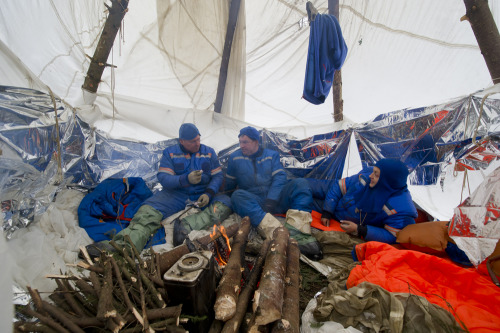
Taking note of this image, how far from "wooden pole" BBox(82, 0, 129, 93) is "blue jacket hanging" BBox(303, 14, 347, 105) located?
2697 millimetres

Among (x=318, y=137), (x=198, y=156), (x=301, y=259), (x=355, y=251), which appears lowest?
(x=301, y=259)

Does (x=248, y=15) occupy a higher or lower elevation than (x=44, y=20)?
higher

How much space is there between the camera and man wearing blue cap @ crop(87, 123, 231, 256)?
2.72 meters

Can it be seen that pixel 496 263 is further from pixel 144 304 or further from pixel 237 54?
pixel 237 54

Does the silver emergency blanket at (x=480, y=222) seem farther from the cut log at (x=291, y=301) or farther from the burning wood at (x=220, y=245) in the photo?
the burning wood at (x=220, y=245)

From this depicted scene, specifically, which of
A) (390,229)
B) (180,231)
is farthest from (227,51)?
(390,229)

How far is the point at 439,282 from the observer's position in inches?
65.1

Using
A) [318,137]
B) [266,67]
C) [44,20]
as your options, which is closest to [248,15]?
[266,67]

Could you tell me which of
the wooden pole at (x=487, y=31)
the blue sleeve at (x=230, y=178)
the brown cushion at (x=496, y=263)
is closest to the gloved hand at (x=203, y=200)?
the blue sleeve at (x=230, y=178)

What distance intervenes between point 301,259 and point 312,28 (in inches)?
128

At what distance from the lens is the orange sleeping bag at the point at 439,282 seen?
1368mm

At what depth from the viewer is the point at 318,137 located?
140 inches

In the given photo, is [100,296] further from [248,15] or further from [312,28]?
[248,15]

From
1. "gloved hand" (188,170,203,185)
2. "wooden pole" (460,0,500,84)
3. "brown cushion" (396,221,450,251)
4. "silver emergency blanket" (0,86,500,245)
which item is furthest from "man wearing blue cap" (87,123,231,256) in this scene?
"wooden pole" (460,0,500,84)
